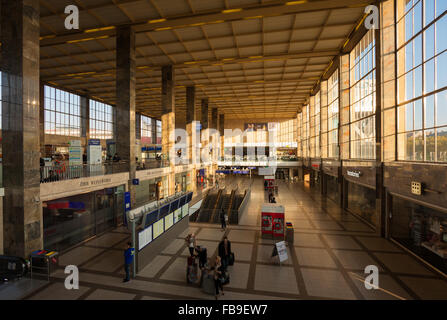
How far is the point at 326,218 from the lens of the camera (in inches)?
691

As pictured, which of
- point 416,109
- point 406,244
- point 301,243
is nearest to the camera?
point 416,109

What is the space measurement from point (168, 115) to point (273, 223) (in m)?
16.1

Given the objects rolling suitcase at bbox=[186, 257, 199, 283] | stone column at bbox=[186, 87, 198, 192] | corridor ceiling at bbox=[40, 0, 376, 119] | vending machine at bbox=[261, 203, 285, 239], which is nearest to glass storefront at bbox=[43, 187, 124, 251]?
rolling suitcase at bbox=[186, 257, 199, 283]

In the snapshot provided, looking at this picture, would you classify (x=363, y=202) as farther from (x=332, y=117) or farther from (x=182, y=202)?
(x=182, y=202)

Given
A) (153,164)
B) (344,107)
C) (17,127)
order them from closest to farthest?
(17,127) → (344,107) → (153,164)

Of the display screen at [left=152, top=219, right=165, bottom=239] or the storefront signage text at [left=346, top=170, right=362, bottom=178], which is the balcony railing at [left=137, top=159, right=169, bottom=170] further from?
the storefront signage text at [left=346, top=170, right=362, bottom=178]

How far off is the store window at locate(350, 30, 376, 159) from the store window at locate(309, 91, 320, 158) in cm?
1183

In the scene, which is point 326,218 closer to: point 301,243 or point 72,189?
point 301,243

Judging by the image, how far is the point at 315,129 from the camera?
32.3 m

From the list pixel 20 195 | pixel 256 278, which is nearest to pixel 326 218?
pixel 256 278

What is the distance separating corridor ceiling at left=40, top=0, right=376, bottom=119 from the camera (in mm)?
14375

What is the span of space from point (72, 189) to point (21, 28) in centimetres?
762

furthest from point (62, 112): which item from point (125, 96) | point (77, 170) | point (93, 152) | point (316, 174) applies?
point (316, 174)

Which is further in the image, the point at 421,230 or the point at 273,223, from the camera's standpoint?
the point at 273,223
